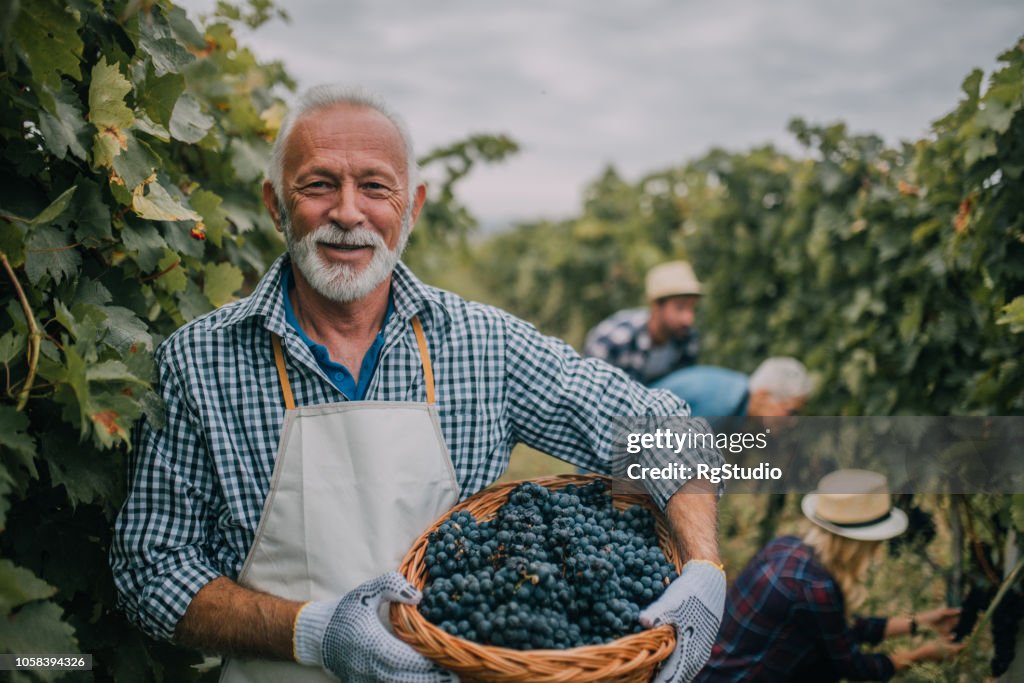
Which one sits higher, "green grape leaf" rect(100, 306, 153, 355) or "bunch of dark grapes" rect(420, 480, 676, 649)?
"green grape leaf" rect(100, 306, 153, 355)

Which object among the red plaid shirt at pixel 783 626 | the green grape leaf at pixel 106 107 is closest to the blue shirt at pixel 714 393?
the red plaid shirt at pixel 783 626

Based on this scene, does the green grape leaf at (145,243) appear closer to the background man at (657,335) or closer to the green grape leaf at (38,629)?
the green grape leaf at (38,629)

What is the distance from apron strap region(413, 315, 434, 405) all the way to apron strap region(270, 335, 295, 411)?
1.15 feet

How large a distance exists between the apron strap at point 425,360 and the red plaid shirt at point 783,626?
1576 mm

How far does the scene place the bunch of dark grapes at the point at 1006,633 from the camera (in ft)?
9.85

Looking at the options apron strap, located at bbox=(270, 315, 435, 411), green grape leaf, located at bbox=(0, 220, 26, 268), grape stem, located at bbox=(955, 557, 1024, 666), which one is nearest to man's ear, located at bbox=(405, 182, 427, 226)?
apron strap, located at bbox=(270, 315, 435, 411)

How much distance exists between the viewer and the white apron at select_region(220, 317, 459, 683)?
1977 mm

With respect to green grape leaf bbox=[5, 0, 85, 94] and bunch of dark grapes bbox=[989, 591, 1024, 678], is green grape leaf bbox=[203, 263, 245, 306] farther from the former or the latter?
bunch of dark grapes bbox=[989, 591, 1024, 678]

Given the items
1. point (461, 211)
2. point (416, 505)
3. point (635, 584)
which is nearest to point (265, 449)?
point (416, 505)

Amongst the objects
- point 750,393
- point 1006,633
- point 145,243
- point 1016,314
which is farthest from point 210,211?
point 750,393

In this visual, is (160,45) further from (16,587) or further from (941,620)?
(941,620)

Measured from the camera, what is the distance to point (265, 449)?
2033mm

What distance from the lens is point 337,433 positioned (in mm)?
2049

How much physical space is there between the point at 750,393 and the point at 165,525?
3860mm
